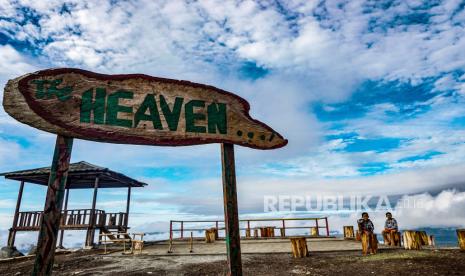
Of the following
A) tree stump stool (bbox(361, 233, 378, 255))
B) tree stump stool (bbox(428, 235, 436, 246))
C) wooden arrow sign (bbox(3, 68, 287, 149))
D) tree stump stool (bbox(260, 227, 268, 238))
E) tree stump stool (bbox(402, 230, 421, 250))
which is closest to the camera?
wooden arrow sign (bbox(3, 68, 287, 149))

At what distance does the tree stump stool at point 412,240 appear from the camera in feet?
37.9

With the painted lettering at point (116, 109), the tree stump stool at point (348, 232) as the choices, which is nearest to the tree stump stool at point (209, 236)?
the tree stump stool at point (348, 232)

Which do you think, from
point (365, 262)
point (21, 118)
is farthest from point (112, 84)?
point (365, 262)

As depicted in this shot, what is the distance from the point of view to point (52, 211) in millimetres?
2898

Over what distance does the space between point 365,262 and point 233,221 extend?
748 cm

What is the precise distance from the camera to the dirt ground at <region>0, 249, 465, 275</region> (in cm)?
813


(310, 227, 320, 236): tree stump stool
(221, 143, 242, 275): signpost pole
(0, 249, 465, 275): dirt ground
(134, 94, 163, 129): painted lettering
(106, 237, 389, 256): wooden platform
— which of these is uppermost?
(134, 94, 163, 129): painted lettering

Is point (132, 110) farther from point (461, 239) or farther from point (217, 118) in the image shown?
point (461, 239)

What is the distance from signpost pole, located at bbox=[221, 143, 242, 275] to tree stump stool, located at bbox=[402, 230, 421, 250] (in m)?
10.8

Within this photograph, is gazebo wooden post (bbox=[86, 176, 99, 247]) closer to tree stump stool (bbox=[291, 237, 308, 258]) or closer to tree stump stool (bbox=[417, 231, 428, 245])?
tree stump stool (bbox=[291, 237, 308, 258])

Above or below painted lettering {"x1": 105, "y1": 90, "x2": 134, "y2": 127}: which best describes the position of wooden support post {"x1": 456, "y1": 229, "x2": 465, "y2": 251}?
below

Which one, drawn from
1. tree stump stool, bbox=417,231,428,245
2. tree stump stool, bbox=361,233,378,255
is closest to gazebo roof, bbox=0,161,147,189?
tree stump stool, bbox=361,233,378,255

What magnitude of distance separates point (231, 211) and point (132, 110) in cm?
162

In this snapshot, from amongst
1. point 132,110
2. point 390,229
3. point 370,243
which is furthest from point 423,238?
point 132,110
